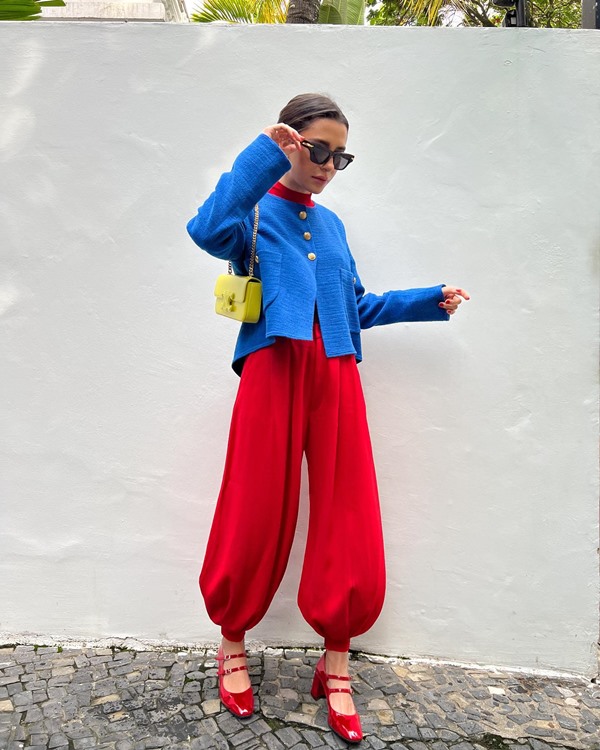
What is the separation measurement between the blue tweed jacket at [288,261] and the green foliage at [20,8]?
1.31 meters

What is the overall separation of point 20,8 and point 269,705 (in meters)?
2.65

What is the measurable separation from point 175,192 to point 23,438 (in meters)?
1.07

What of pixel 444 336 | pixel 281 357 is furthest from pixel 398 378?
pixel 281 357

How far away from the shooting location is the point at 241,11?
7.60 metres

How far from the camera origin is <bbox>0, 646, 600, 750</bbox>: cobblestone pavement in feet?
6.25

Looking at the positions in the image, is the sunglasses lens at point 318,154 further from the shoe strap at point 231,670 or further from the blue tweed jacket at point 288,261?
the shoe strap at point 231,670

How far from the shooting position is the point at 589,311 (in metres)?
2.36

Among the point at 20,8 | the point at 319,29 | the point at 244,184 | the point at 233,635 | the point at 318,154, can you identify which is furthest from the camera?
the point at 20,8

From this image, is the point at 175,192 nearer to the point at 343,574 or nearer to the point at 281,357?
the point at 281,357

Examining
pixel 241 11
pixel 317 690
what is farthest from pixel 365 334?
pixel 241 11

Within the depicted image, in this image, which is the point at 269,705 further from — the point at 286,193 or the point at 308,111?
the point at 308,111

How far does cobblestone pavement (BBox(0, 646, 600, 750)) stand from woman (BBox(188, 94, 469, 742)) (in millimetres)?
98

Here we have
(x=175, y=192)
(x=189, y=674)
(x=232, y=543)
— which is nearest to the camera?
(x=232, y=543)

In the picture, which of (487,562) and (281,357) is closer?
(281,357)
